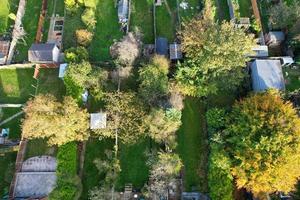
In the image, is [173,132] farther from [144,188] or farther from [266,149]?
[266,149]

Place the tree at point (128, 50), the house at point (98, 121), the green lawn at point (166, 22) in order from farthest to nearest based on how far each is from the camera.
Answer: the green lawn at point (166, 22) < the tree at point (128, 50) < the house at point (98, 121)

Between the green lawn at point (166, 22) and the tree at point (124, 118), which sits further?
the green lawn at point (166, 22)

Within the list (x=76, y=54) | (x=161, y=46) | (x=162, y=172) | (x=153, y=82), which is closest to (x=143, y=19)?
(x=161, y=46)

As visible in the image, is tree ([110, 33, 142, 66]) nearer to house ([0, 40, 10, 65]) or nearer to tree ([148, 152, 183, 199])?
tree ([148, 152, 183, 199])

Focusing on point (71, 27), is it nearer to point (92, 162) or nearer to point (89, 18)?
point (89, 18)

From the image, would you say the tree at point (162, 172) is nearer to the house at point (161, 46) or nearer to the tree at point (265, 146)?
the tree at point (265, 146)

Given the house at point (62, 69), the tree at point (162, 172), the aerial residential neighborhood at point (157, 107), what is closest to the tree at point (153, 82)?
the aerial residential neighborhood at point (157, 107)

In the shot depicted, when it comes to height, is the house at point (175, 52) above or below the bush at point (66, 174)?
above
